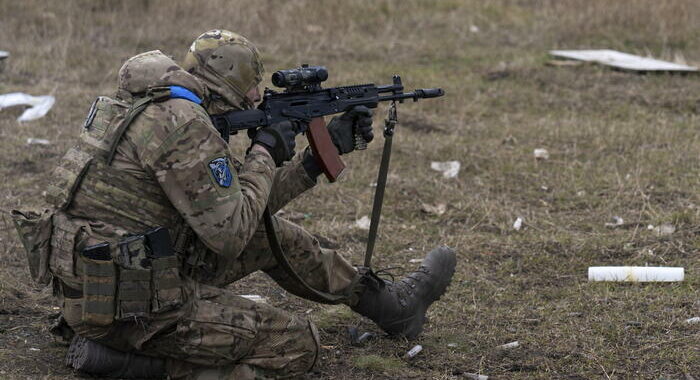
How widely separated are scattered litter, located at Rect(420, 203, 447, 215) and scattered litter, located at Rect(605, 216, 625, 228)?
3.17 feet

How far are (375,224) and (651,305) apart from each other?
130 cm

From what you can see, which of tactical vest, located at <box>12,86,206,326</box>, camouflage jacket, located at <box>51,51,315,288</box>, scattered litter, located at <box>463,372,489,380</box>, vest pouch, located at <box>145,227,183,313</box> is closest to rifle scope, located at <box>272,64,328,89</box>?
camouflage jacket, located at <box>51,51,315,288</box>

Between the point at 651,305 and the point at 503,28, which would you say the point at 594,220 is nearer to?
the point at 651,305

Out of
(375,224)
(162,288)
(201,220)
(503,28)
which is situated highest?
(201,220)

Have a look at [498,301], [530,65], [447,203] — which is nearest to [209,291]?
[498,301]

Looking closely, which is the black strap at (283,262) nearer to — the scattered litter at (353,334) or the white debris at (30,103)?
the scattered litter at (353,334)

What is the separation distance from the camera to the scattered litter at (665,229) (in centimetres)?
507

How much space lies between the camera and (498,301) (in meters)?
4.36

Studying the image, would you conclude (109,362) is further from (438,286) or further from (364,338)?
(438,286)

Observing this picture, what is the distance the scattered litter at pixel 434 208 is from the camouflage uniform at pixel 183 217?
7.41ft

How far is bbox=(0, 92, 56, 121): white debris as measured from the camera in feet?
24.0

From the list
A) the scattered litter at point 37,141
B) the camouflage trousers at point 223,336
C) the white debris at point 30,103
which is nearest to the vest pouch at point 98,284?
the camouflage trousers at point 223,336

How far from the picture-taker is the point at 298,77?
3.53 meters

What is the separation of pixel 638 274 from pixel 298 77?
2.03 m
